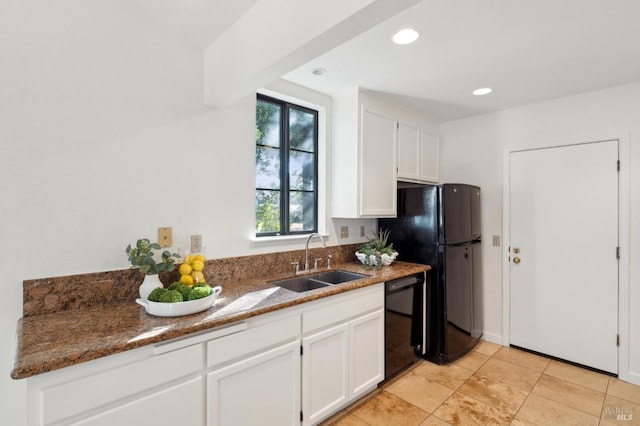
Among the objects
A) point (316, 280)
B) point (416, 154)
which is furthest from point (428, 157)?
point (316, 280)

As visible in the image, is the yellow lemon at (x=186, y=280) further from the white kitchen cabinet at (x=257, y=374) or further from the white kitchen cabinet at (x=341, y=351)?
the white kitchen cabinet at (x=341, y=351)

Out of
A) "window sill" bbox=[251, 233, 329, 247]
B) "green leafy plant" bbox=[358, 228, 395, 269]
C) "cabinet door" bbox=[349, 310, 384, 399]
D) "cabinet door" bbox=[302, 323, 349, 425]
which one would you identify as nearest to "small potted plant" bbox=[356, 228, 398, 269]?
"green leafy plant" bbox=[358, 228, 395, 269]

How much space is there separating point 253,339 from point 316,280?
35.1 inches

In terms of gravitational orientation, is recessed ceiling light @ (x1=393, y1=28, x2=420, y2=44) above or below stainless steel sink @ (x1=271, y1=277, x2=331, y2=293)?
above

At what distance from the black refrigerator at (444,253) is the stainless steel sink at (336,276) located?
762 mm

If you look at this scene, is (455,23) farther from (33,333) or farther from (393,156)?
(33,333)

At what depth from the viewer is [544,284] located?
2.84m

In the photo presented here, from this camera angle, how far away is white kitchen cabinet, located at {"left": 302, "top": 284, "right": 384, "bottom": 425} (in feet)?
5.77

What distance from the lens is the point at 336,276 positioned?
251 centimetres

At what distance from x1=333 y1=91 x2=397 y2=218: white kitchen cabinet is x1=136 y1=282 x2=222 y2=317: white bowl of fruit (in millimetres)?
1471

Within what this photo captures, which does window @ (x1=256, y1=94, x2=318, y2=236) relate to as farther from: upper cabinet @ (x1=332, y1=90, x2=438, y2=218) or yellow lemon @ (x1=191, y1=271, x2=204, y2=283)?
yellow lemon @ (x1=191, y1=271, x2=204, y2=283)

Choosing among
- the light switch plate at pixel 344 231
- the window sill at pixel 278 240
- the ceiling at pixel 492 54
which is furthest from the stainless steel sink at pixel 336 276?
the ceiling at pixel 492 54

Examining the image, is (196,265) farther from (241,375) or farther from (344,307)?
(344,307)

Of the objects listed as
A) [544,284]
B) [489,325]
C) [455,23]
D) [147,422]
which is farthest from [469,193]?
[147,422]
